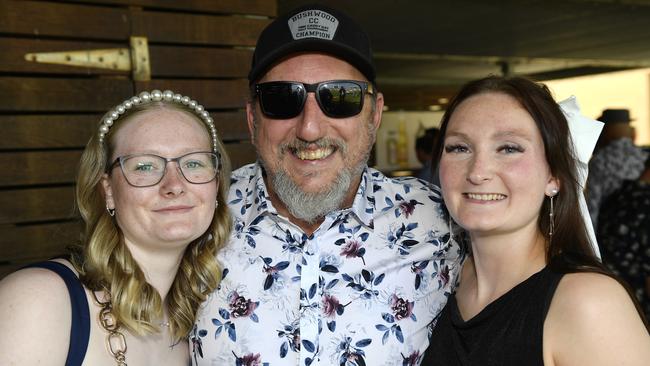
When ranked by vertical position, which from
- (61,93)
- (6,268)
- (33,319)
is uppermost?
(61,93)

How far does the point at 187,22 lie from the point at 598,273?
10.4 feet

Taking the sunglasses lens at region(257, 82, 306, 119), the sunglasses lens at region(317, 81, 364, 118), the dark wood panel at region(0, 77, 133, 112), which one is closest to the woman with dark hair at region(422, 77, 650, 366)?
the sunglasses lens at region(317, 81, 364, 118)

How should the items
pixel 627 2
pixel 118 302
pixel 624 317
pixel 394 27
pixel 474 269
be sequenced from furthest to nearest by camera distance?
pixel 394 27 → pixel 627 2 → pixel 474 269 → pixel 118 302 → pixel 624 317

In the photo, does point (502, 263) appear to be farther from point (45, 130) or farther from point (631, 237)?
point (45, 130)

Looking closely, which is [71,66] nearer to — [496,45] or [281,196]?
[281,196]

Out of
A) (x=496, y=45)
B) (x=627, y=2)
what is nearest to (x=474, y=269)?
(x=627, y=2)

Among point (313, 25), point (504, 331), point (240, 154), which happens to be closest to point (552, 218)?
point (504, 331)

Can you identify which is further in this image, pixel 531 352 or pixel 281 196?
pixel 281 196

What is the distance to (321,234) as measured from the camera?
2084 millimetres

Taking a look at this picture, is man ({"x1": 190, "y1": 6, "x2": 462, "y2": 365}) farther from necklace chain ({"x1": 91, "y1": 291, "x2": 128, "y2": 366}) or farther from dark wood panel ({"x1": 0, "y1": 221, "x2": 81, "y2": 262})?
dark wood panel ({"x1": 0, "y1": 221, "x2": 81, "y2": 262})

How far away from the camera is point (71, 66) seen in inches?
142

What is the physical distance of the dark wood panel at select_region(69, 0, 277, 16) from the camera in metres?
3.81

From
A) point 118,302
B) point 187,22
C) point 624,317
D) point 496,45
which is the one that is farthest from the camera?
point 496,45

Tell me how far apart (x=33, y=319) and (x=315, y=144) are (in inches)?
41.7
